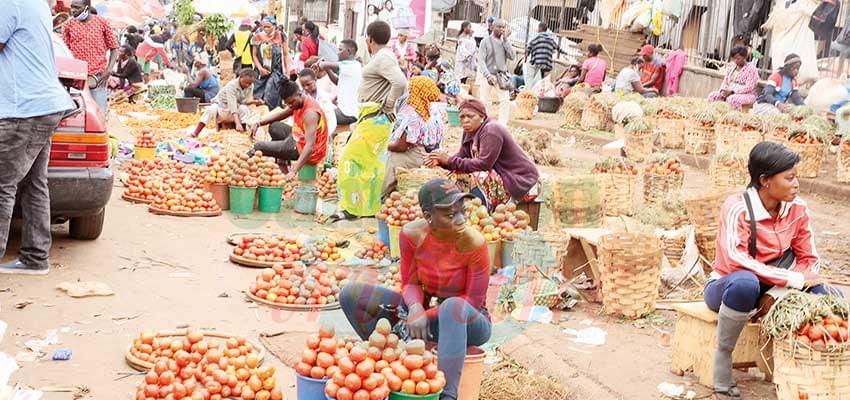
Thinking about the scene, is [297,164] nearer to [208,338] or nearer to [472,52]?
[208,338]

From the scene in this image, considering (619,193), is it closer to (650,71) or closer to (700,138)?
(700,138)

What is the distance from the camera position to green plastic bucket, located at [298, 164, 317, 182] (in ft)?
37.8

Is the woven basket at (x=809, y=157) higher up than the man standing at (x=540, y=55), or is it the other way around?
the man standing at (x=540, y=55)

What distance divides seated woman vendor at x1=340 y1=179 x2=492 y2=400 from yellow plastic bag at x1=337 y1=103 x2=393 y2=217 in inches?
198

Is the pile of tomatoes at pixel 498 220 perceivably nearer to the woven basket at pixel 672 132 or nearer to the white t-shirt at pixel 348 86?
the white t-shirt at pixel 348 86

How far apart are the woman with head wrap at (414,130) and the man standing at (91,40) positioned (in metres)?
4.70

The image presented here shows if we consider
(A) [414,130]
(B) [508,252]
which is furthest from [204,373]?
(A) [414,130]

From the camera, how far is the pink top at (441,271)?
503cm

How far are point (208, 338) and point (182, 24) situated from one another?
30060 millimetres

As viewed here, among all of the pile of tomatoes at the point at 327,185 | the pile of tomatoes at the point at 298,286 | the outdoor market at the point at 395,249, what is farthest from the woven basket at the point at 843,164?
the pile of tomatoes at the point at 298,286

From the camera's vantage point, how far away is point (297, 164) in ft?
36.2

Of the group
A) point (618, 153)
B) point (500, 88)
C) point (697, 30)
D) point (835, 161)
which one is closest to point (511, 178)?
point (618, 153)

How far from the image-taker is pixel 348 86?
13797 millimetres

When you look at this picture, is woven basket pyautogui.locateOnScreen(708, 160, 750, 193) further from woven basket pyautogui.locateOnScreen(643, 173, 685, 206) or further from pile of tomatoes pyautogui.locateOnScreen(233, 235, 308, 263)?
pile of tomatoes pyautogui.locateOnScreen(233, 235, 308, 263)
